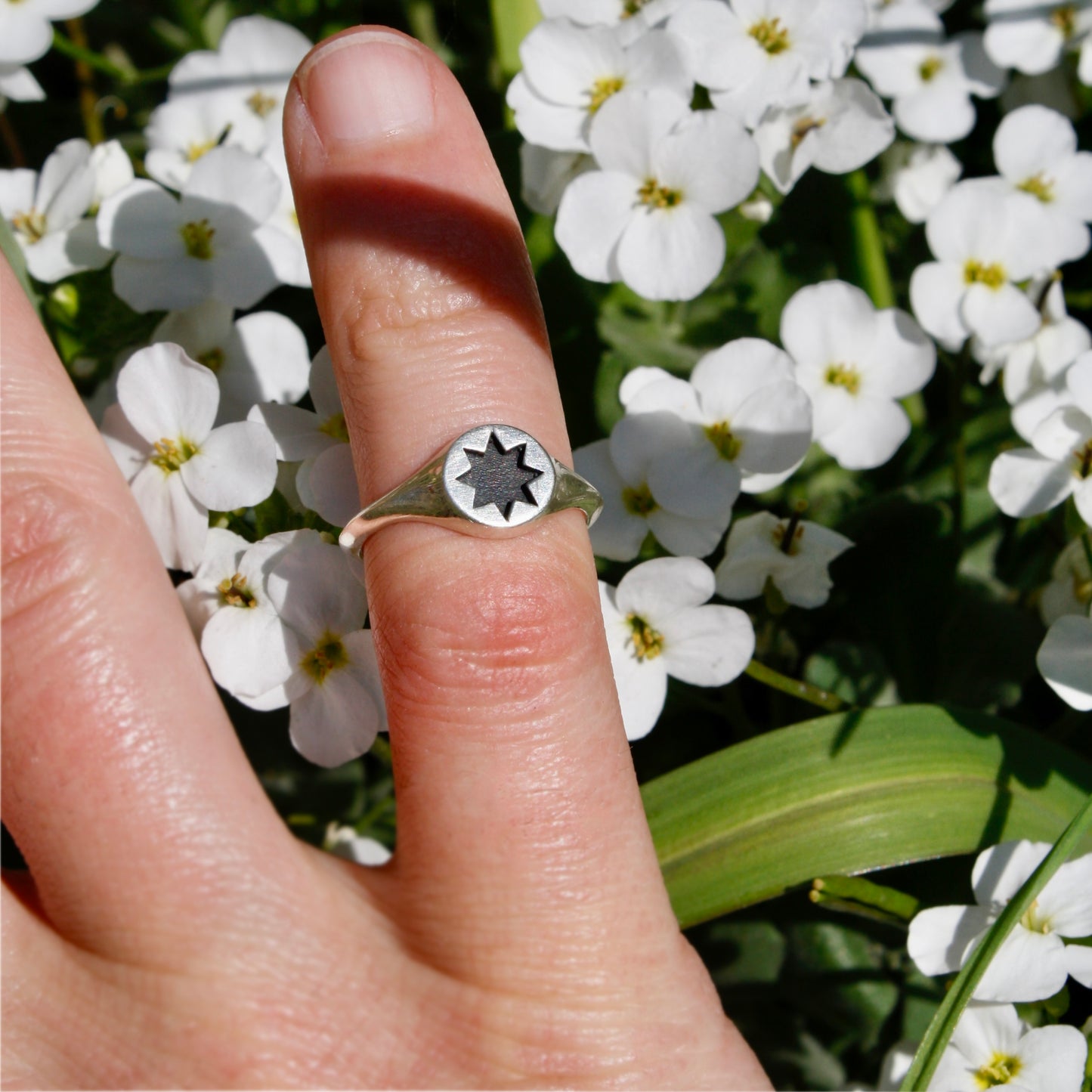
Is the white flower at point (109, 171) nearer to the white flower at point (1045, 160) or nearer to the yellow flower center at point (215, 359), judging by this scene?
the yellow flower center at point (215, 359)

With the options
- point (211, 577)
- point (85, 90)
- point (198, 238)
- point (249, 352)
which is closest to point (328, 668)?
point (211, 577)

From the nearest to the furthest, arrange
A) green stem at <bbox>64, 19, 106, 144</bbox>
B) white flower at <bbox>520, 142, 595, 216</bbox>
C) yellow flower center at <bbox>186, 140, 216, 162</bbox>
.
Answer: white flower at <bbox>520, 142, 595, 216</bbox>, yellow flower center at <bbox>186, 140, 216, 162</bbox>, green stem at <bbox>64, 19, 106, 144</bbox>

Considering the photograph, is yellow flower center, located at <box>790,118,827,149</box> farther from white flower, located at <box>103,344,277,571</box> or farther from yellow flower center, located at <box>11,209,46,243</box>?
yellow flower center, located at <box>11,209,46,243</box>

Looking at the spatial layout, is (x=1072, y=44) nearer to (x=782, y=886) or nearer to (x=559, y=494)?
(x=559, y=494)

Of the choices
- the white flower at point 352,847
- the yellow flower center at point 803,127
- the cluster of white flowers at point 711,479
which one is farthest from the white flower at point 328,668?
the yellow flower center at point 803,127

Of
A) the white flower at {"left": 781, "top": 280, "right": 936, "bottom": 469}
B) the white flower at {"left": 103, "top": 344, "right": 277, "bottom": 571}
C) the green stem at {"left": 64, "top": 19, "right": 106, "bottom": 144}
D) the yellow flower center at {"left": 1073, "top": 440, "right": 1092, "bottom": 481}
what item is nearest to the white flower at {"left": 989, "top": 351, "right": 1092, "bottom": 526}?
the yellow flower center at {"left": 1073, "top": 440, "right": 1092, "bottom": 481}
